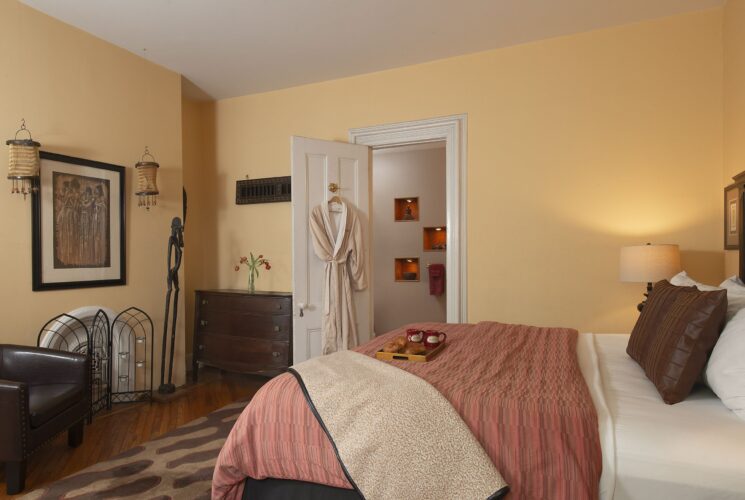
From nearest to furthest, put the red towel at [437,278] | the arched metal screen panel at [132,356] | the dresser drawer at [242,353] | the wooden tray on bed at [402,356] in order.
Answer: the wooden tray on bed at [402,356]
the arched metal screen panel at [132,356]
the dresser drawer at [242,353]
the red towel at [437,278]

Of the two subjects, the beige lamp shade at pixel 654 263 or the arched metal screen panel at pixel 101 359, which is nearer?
the beige lamp shade at pixel 654 263

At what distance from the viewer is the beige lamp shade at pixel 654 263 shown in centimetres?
288

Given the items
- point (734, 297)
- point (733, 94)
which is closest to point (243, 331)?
point (734, 297)

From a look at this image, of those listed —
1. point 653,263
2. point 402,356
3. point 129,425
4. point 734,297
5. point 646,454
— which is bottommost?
point 129,425

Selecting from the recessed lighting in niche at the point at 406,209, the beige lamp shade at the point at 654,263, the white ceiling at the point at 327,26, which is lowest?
the beige lamp shade at the point at 654,263

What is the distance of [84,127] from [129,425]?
86.3 inches

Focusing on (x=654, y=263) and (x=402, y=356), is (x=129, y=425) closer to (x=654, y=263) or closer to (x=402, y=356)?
(x=402, y=356)

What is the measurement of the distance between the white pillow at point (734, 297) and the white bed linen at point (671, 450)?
14.5 inches

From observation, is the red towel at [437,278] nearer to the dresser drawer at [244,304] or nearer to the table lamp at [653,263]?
the dresser drawer at [244,304]

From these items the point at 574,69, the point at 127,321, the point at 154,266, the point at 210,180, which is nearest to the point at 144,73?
the point at 210,180

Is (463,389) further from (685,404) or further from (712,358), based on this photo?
(712,358)

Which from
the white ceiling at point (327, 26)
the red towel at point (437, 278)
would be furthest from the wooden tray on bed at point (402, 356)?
the red towel at point (437, 278)

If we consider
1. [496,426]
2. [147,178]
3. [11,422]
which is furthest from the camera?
[147,178]

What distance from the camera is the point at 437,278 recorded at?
634 centimetres
